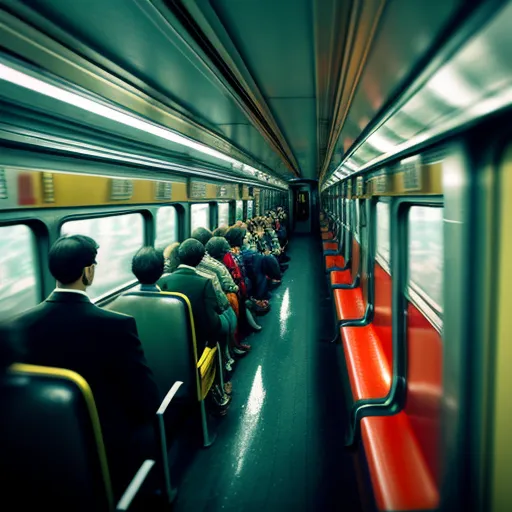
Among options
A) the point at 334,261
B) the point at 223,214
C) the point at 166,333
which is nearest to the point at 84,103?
the point at 166,333

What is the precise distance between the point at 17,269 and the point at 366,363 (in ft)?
8.25

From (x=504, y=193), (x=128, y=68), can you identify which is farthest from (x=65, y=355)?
(x=504, y=193)

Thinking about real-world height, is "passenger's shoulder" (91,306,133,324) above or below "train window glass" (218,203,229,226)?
below

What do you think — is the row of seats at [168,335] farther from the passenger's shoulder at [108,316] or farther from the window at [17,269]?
the passenger's shoulder at [108,316]

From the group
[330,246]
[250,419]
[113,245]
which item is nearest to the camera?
[250,419]

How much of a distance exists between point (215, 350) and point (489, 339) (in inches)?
90.6

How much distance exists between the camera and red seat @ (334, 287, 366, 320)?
4273 millimetres

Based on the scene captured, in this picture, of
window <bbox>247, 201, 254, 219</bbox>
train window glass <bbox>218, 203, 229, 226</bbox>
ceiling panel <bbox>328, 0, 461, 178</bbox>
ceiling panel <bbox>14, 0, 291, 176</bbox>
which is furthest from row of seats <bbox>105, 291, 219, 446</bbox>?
window <bbox>247, 201, 254, 219</bbox>

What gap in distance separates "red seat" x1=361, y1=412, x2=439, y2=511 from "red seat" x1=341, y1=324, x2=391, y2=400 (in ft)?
1.09

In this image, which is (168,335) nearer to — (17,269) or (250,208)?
(17,269)

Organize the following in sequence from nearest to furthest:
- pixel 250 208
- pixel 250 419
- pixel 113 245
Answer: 1. pixel 250 419
2. pixel 113 245
3. pixel 250 208

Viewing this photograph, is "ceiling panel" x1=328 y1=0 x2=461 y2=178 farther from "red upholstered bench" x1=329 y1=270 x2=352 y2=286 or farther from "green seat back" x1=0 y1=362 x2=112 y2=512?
"red upholstered bench" x1=329 y1=270 x2=352 y2=286

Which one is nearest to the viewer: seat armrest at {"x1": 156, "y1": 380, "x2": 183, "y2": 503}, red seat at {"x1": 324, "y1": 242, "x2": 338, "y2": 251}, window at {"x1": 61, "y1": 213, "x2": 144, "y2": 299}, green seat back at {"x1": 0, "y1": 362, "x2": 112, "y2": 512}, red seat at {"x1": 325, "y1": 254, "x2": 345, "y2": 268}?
green seat back at {"x1": 0, "y1": 362, "x2": 112, "y2": 512}

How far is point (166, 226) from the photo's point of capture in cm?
467
